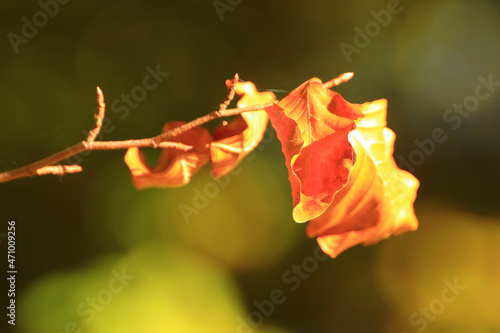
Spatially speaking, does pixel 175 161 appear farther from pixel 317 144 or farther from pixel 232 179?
pixel 232 179

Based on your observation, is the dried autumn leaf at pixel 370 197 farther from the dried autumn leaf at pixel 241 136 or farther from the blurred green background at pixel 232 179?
the blurred green background at pixel 232 179

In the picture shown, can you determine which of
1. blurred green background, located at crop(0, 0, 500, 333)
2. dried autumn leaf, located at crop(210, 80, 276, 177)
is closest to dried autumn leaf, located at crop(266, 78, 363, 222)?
dried autumn leaf, located at crop(210, 80, 276, 177)

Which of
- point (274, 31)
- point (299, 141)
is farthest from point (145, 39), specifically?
point (299, 141)

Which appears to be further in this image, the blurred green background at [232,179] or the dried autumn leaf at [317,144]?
the blurred green background at [232,179]

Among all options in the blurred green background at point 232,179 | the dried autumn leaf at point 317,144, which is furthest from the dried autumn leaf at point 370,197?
the blurred green background at point 232,179

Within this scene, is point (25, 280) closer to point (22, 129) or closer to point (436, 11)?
point (22, 129)
